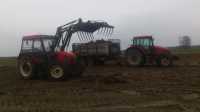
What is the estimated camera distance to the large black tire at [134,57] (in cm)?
2138

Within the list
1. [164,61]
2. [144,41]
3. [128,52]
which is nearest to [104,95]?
[164,61]

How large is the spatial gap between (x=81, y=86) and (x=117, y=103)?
11.9 ft

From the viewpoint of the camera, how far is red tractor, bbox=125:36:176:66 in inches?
835

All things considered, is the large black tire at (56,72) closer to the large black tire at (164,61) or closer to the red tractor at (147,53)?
the red tractor at (147,53)

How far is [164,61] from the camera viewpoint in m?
21.2

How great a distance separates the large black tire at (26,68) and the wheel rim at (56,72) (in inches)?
38.2

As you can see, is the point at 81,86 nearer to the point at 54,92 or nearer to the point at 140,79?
the point at 54,92

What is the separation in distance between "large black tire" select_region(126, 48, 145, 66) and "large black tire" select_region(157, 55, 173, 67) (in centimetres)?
Answer: 102

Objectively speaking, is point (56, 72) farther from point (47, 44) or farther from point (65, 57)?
point (47, 44)

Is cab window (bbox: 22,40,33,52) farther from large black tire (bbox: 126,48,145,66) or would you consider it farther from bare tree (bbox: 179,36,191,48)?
bare tree (bbox: 179,36,191,48)

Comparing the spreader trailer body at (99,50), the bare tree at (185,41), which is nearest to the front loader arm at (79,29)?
the spreader trailer body at (99,50)

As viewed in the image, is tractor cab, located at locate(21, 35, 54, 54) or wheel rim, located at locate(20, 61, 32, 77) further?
wheel rim, located at locate(20, 61, 32, 77)

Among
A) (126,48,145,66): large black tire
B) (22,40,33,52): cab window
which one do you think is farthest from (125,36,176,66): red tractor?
(22,40,33,52): cab window

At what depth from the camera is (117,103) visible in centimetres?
916
